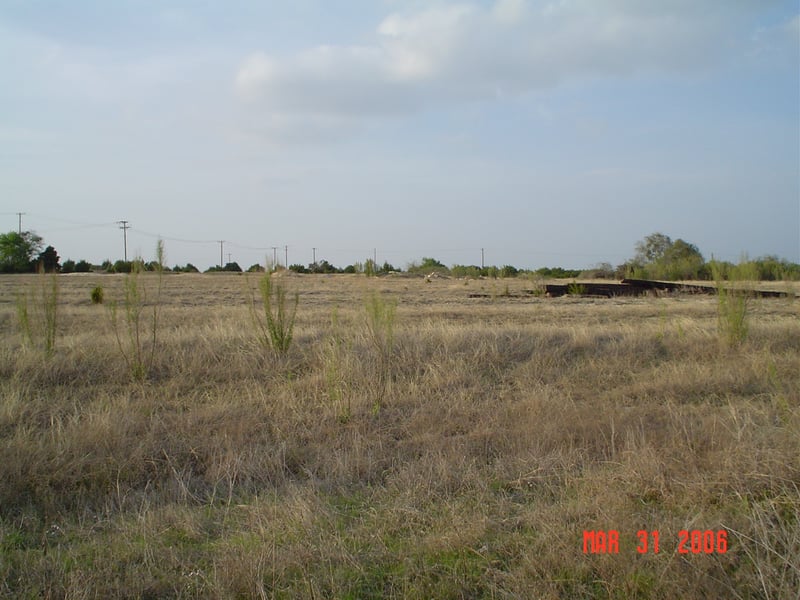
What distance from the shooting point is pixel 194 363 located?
797cm

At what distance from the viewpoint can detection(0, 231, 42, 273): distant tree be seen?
180 feet

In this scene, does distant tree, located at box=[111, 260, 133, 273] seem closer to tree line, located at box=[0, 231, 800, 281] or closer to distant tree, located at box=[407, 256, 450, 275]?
tree line, located at box=[0, 231, 800, 281]

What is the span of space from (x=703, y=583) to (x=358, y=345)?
20.7 feet

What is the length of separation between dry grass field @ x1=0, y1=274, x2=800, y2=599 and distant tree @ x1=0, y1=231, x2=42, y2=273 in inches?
2242

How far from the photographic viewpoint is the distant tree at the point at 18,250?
54844 mm

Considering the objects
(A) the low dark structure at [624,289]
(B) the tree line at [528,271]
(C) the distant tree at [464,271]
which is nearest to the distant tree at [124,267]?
(B) the tree line at [528,271]

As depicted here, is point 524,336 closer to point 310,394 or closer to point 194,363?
point 310,394

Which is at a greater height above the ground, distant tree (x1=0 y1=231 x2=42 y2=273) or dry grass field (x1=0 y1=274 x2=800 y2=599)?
distant tree (x1=0 y1=231 x2=42 y2=273)

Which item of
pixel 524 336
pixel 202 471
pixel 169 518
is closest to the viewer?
pixel 169 518

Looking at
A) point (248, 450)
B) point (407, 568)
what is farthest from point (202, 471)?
point (407, 568)

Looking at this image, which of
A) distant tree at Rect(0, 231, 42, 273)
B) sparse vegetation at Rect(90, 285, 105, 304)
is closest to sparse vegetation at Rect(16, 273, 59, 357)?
sparse vegetation at Rect(90, 285, 105, 304)

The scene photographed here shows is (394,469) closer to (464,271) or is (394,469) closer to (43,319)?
(43,319)

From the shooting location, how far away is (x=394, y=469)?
14.8 ft

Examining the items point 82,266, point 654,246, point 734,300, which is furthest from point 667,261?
point 82,266
